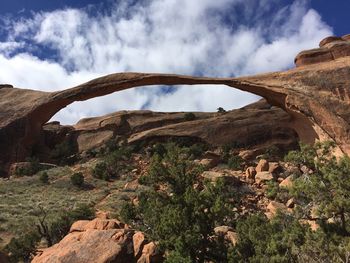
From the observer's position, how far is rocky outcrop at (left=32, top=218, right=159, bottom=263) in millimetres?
10492

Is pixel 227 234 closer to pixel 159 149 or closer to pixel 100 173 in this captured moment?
pixel 100 173

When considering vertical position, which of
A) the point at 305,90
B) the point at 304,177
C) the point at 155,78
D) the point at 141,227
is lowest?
the point at 141,227

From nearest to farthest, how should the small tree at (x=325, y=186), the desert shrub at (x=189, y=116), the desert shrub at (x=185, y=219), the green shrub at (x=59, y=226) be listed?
the small tree at (x=325, y=186) < the desert shrub at (x=185, y=219) < the green shrub at (x=59, y=226) < the desert shrub at (x=189, y=116)

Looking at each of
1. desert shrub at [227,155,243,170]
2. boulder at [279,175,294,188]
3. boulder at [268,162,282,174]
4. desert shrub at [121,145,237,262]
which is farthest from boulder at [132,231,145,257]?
desert shrub at [227,155,243,170]

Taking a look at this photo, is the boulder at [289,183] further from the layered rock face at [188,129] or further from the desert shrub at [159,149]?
the layered rock face at [188,129]

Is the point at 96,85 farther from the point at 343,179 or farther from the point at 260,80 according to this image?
the point at 343,179

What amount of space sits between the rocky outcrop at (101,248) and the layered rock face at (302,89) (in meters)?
7.89

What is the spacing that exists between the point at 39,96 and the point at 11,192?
258 inches

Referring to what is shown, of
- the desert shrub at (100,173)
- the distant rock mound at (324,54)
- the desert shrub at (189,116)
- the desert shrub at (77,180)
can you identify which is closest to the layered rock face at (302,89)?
the distant rock mound at (324,54)

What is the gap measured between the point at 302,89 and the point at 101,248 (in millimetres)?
10250

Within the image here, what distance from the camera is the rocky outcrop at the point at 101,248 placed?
413 inches

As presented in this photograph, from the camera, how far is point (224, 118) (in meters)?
34.6

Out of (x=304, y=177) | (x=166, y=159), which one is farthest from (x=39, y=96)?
(x=304, y=177)

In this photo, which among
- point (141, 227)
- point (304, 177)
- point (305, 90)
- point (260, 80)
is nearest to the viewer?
point (304, 177)
